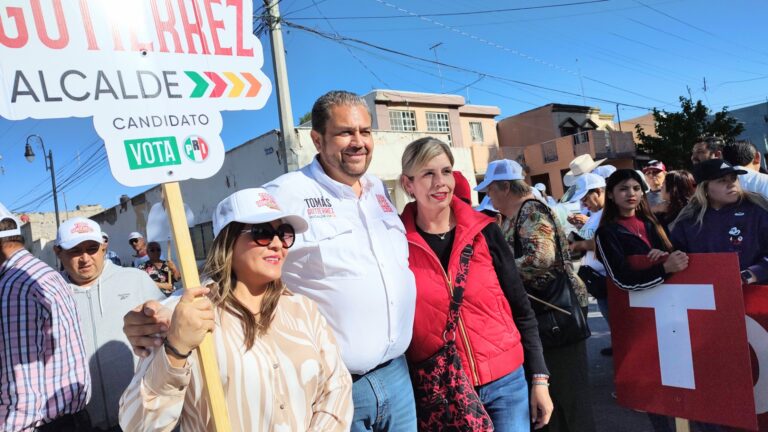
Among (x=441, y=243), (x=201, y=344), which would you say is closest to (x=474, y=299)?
(x=441, y=243)

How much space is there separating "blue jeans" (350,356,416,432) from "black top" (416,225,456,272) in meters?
0.56

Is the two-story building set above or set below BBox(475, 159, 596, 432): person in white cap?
above

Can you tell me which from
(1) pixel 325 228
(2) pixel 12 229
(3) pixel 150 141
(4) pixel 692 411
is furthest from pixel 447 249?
(2) pixel 12 229

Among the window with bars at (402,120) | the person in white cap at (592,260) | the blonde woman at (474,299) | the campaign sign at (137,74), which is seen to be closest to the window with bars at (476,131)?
the window with bars at (402,120)

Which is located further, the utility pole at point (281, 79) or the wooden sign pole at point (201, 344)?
the utility pole at point (281, 79)

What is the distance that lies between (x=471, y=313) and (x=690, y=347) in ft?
4.91

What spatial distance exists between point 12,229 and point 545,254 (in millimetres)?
2925

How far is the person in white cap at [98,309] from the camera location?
10.3ft

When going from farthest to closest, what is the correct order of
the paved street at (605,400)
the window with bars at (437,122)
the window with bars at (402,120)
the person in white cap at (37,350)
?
the window with bars at (437,122) < the window with bars at (402,120) < the paved street at (605,400) < the person in white cap at (37,350)

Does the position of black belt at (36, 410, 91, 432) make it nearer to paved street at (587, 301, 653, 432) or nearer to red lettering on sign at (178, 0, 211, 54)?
red lettering on sign at (178, 0, 211, 54)

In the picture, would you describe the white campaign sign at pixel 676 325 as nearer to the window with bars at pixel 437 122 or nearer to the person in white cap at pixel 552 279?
the person in white cap at pixel 552 279

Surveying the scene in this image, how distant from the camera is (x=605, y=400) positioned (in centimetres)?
417

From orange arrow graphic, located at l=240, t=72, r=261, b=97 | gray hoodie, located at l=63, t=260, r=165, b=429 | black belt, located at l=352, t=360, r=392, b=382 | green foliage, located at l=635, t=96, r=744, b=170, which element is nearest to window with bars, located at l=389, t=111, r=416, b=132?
green foliage, located at l=635, t=96, r=744, b=170

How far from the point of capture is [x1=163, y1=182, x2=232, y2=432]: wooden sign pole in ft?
4.45
